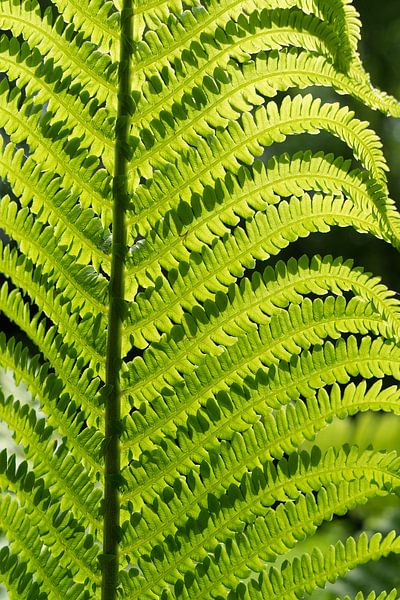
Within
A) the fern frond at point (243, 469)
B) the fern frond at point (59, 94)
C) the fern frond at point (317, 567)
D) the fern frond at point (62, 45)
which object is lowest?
the fern frond at point (317, 567)

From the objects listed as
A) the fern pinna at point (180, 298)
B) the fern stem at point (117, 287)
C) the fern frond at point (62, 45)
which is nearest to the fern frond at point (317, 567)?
the fern pinna at point (180, 298)

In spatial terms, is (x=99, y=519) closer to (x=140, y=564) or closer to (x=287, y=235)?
(x=140, y=564)

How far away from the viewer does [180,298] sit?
2.43 ft

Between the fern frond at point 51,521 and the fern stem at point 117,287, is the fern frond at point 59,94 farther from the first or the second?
the fern frond at point 51,521

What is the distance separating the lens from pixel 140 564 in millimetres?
708

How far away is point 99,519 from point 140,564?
55mm

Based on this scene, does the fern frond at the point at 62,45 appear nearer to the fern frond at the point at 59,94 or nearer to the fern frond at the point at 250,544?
the fern frond at the point at 59,94

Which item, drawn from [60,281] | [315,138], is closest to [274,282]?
[60,281]

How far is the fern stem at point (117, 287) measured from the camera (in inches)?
28.2

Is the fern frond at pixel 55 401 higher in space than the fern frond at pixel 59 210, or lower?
lower

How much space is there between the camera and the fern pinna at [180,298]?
71 cm

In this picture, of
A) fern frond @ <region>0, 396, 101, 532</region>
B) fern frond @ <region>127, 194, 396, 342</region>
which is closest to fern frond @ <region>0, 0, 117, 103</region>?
fern frond @ <region>127, 194, 396, 342</region>

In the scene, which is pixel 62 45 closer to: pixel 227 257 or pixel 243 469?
pixel 227 257

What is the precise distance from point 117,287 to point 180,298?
0.06 m
